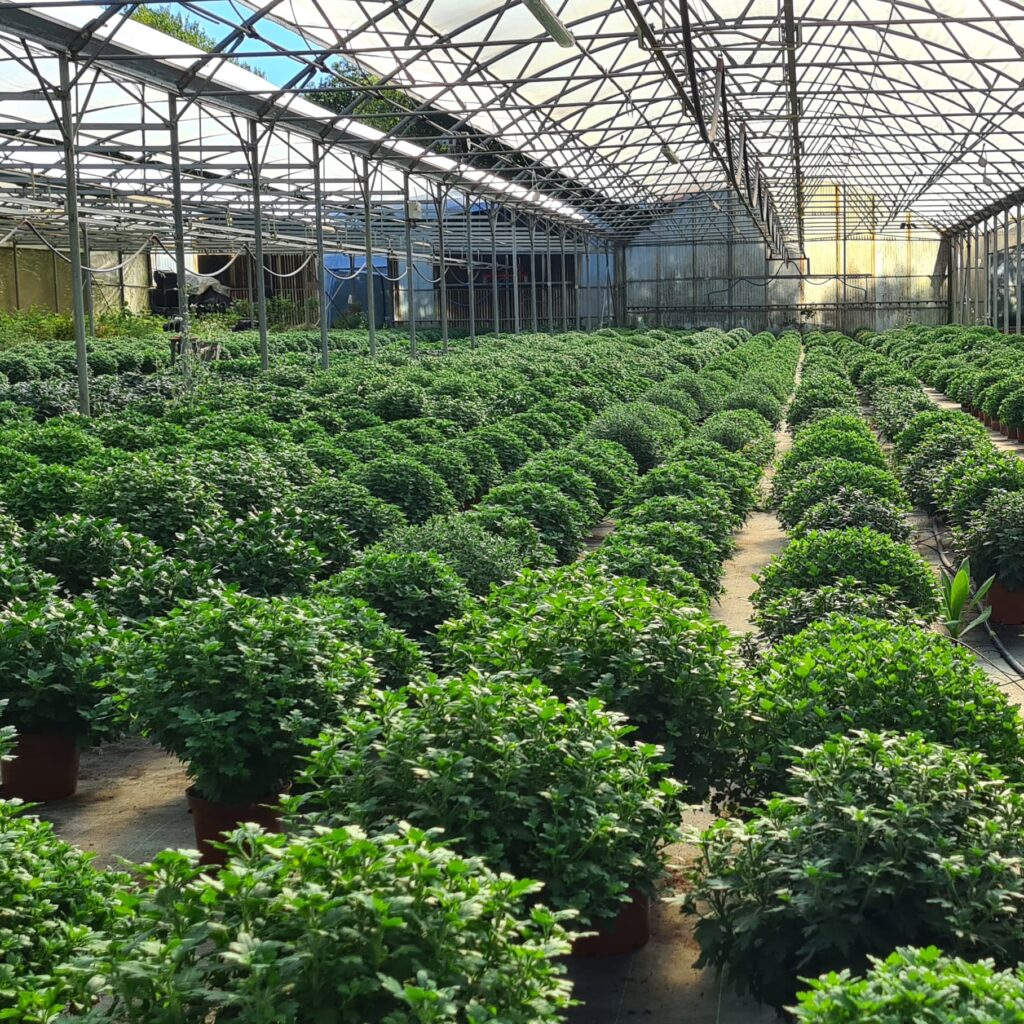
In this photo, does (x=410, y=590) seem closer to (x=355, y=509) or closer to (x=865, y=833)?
(x=355, y=509)

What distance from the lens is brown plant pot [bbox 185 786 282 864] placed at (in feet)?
16.9

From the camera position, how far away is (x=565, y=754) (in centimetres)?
420

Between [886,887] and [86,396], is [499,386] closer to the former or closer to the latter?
[86,396]

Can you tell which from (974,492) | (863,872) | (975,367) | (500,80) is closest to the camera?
(863,872)

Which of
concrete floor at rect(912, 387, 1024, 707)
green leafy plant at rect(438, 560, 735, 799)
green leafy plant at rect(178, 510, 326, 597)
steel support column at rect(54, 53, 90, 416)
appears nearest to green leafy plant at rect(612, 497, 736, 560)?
concrete floor at rect(912, 387, 1024, 707)

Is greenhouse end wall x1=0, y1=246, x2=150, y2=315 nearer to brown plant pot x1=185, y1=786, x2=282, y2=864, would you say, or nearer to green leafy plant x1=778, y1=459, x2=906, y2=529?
green leafy plant x1=778, y1=459, x2=906, y2=529

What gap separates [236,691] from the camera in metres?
5.00

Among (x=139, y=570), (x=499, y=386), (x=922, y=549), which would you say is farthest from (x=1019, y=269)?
(x=139, y=570)

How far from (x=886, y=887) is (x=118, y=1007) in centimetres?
209

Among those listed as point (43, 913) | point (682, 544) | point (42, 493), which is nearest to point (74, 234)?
point (42, 493)

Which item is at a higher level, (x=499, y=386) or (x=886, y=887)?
(x=499, y=386)

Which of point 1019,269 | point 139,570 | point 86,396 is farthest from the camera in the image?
point 1019,269

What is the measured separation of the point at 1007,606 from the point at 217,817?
6.04m

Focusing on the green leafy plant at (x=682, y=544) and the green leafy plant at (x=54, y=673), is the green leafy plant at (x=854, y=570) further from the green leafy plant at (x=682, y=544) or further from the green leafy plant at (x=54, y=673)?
the green leafy plant at (x=54, y=673)
